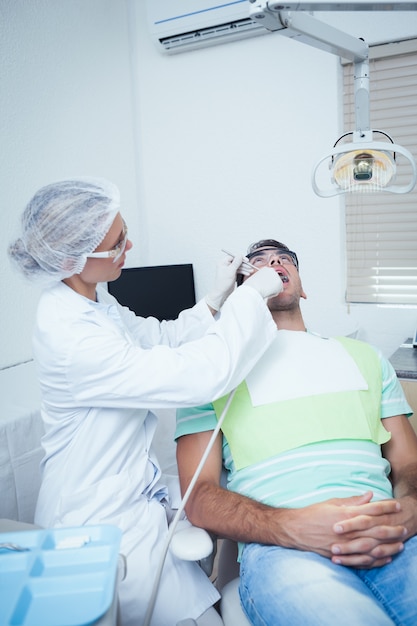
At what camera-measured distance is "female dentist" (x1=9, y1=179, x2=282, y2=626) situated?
1.11m

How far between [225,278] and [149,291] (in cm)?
132

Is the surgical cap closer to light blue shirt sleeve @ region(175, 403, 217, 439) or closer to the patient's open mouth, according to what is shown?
light blue shirt sleeve @ region(175, 403, 217, 439)

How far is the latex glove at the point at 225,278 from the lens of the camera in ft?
4.89

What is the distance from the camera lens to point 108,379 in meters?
1.10

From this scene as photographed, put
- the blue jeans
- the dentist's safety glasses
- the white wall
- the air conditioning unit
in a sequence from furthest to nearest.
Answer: the air conditioning unit, the white wall, the dentist's safety glasses, the blue jeans

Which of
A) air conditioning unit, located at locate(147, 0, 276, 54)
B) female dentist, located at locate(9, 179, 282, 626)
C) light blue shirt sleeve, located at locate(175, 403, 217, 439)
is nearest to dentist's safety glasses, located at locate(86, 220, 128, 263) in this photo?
female dentist, located at locate(9, 179, 282, 626)

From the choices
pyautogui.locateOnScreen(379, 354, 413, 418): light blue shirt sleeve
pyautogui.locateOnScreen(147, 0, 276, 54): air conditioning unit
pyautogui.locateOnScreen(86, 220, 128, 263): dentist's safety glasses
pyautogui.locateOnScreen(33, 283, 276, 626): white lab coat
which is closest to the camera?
pyautogui.locateOnScreen(33, 283, 276, 626): white lab coat

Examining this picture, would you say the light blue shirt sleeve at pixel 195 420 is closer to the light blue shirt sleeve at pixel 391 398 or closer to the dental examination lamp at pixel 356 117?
the light blue shirt sleeve at pixel 391 398

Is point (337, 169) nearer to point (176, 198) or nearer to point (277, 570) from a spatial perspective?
point (277, 570)

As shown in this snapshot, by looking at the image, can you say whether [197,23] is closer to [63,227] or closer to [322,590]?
[63,227]

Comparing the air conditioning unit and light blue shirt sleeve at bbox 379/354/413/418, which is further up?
the air conditioning unit

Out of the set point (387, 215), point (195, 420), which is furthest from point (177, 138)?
point (195, 420)

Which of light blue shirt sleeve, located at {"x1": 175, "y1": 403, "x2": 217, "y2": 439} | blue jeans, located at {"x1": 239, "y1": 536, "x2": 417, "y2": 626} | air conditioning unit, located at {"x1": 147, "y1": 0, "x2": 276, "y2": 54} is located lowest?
blue jeans, located at {"x1": 239, "y1": 536, "x2": 417, "y2": 626}

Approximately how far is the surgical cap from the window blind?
1.57 metres
